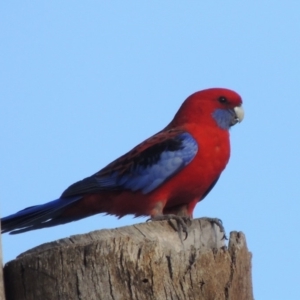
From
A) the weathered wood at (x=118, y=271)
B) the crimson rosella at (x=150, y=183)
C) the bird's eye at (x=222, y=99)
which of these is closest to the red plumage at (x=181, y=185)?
the crimson rosella at (x=150, y=183)

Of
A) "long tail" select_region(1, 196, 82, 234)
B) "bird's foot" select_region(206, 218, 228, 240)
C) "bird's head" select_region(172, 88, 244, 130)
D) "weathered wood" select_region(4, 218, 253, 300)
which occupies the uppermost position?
"bird's head" select_region(172, 88, 244, 130)

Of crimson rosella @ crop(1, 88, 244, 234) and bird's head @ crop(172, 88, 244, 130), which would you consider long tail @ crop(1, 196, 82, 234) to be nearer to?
crimson rosella @ crop(1, 88, 244, 234)

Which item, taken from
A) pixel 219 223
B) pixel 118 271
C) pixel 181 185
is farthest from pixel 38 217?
pixel 118 271

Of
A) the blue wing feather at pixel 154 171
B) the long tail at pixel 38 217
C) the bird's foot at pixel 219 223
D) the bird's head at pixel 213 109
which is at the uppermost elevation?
the bird's head at pixel 213 109

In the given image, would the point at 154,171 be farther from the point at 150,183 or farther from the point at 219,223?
the point at 219,223

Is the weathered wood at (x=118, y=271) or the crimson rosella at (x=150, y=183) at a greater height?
the crimson rosella at (x=150, y=183)

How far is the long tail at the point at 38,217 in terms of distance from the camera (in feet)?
20.2

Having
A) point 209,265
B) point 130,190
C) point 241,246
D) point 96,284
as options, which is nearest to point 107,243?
point 96,284

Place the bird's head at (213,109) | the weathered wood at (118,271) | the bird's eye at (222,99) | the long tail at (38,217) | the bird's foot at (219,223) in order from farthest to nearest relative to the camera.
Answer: the bird's eye at (222,99), the bird's head at (213,109), the long tail at (38,217), the bird's foot at (219,223), the weathered wood at (118,271)

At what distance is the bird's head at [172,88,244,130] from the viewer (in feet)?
22.9

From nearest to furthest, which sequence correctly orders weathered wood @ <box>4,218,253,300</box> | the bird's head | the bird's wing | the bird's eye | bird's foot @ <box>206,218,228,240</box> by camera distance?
weathered wood @ <box>4,218,253,300</box> < bird's foot @ <box>206,218,228,240</box> < the bird's wing < the bird's head < the bird's eye

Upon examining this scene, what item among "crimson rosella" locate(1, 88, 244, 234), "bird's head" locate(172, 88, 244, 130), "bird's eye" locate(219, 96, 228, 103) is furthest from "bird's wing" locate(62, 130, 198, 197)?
"bird's eye" locate(219, 96, 228, 103)

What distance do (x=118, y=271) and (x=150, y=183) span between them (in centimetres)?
302

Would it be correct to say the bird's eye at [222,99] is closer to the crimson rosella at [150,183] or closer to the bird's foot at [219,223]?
the crimson rosella at [150,183]
